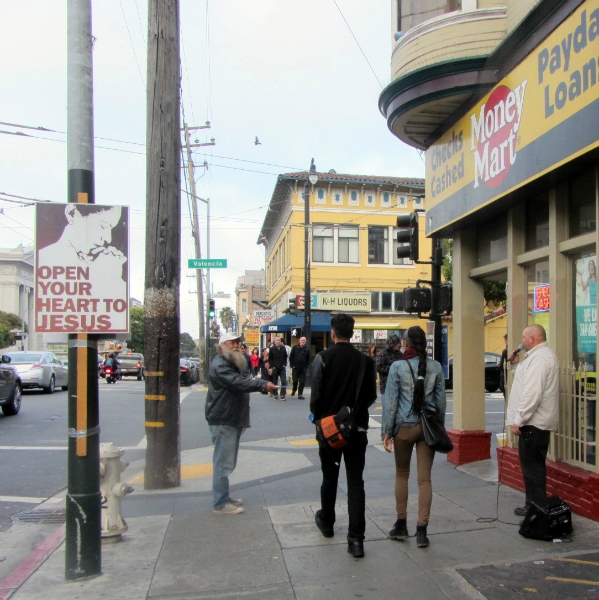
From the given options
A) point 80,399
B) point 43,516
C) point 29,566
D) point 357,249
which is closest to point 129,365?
point 357,249

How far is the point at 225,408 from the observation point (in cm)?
651

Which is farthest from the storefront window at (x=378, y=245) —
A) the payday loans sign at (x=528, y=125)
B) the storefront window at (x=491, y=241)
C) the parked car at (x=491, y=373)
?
the storefront window at (x=491, y=241)

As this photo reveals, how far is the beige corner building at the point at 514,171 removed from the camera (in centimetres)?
611

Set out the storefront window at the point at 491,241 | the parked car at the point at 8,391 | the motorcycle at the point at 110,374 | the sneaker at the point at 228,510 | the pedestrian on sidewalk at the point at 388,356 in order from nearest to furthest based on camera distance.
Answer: the sneaker at the point at 228,510, the storefront window at the point at 491,241, the pedestrian on sidewalk at the point at 388,356, the parked car at the point at 8,391, the motorcycle at the point at 110,374

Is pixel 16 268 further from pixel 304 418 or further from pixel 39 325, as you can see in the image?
pixel 39 325

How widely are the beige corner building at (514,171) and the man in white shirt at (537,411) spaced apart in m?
0.54

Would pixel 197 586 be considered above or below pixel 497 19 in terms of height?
below

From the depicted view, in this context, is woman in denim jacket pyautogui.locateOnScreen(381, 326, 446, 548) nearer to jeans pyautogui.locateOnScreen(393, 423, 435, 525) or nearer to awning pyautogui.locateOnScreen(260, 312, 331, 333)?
jeans pyautogui.locateOnScreen(393, 423, 435, 525)

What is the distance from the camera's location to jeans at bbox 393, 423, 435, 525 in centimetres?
552

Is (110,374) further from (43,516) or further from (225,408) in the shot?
(225,408)

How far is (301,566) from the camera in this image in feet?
16.8

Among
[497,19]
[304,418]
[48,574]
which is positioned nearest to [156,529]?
[48,574]

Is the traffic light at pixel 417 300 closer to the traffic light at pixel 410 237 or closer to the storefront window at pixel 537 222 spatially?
the traffic light at pixel 410 237

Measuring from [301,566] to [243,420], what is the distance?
1.78 meters
